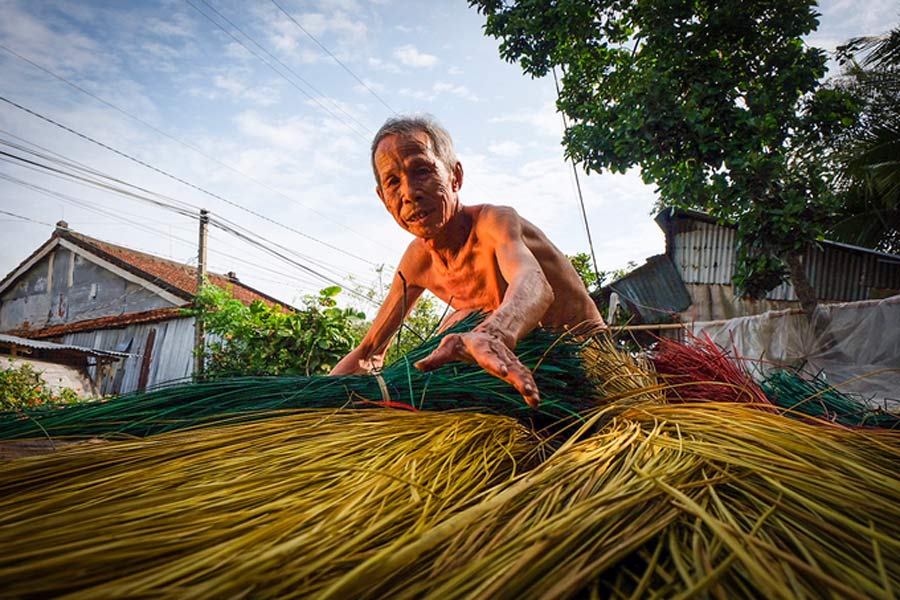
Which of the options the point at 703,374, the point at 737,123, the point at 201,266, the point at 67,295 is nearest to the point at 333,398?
the point at 703,374

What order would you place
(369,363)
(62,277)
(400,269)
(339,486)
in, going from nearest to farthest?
(339,486) → (369,363) → (400,269) → (62,277)

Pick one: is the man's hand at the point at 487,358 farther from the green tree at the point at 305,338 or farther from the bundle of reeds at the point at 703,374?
the green tree at the point at 305,338

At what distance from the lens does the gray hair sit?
5.63 feet

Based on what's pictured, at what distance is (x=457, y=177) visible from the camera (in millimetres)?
1969

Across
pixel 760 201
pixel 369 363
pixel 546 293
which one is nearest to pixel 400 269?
pixel 369 363

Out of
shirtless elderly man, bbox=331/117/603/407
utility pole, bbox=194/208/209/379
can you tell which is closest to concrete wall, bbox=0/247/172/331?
utility pole, bbox=194/208/209/379

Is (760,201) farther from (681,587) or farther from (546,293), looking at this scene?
(681,587)

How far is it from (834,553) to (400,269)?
1984 mm

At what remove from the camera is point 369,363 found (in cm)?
210

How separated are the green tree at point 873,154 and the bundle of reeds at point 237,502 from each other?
34.4 ft

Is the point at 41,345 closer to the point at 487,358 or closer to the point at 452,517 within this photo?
the point at 487,358

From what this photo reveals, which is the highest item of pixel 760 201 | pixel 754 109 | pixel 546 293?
pixel 754 109

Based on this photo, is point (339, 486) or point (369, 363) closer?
point (339, 486)

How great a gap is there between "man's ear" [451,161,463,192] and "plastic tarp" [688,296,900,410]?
3405 millimetres
